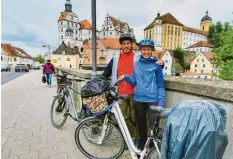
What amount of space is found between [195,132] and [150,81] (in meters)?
1.31

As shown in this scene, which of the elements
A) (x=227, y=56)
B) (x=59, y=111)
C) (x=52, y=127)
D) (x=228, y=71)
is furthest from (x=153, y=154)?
(x=227, y=56)

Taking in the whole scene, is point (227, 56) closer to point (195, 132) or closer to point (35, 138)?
point (35, 138)

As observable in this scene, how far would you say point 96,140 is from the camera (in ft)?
10.9

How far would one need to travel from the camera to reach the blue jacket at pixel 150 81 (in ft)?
8.57

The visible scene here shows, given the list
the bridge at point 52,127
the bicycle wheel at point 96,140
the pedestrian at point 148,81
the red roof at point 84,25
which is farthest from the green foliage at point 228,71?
the red roof at point 84,25

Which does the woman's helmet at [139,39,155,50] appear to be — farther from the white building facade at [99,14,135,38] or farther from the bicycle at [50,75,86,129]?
the white building facade at [99,14,135,38]

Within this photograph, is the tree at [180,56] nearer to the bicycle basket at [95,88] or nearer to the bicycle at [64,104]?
the bicycle at [64,104]

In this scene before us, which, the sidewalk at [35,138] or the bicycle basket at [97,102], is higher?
the bicycle basket at [97,102]

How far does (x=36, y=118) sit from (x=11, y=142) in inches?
64.0

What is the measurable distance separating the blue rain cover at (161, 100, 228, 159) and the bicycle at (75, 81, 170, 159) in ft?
2.62

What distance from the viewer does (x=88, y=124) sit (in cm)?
311

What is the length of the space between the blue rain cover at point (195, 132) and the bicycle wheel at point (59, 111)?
10.4 ft

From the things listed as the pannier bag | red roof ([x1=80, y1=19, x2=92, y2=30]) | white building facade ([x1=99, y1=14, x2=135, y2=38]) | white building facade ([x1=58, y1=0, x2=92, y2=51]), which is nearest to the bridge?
the pannier bag

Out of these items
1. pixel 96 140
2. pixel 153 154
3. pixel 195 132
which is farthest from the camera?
pixel 96 140
